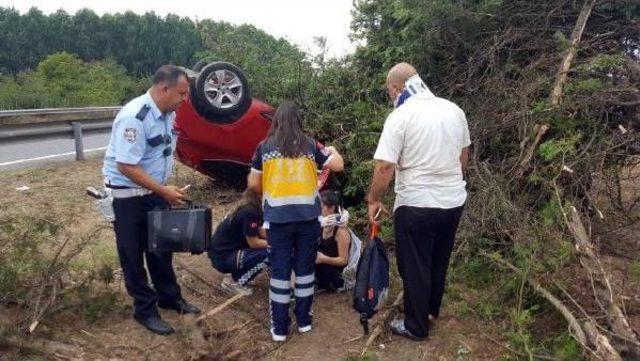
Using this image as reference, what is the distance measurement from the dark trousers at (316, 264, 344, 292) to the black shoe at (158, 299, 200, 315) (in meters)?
1.02

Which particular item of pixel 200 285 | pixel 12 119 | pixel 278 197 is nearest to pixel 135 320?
pixel 200 285

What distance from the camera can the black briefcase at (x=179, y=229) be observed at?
12.5 feet

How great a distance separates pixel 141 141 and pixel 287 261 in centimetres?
124

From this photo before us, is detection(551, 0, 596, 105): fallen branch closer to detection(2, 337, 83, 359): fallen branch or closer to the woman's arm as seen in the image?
the woman's arm

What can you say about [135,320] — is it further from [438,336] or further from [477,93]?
[477,93]

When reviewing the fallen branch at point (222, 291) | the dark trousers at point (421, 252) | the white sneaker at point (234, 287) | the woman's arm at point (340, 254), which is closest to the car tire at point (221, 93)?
the fallen branch at point (222, 291)

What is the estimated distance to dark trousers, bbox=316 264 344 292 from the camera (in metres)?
4.75

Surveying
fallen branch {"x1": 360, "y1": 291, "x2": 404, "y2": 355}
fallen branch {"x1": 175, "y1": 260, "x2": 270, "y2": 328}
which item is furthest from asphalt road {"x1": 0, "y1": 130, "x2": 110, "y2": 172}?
fallen branch {"x1": 360, "y1": 291, "x2": 404, "y2": 355}

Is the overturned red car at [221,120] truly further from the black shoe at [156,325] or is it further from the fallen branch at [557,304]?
the fallen branch at [557,304]

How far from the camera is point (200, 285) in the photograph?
16.1ft

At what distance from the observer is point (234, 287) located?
476cm

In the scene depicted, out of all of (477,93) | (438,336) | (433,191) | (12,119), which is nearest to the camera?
(433,191)

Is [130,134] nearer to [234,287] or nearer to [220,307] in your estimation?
[220,307]

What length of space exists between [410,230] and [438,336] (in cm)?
82
